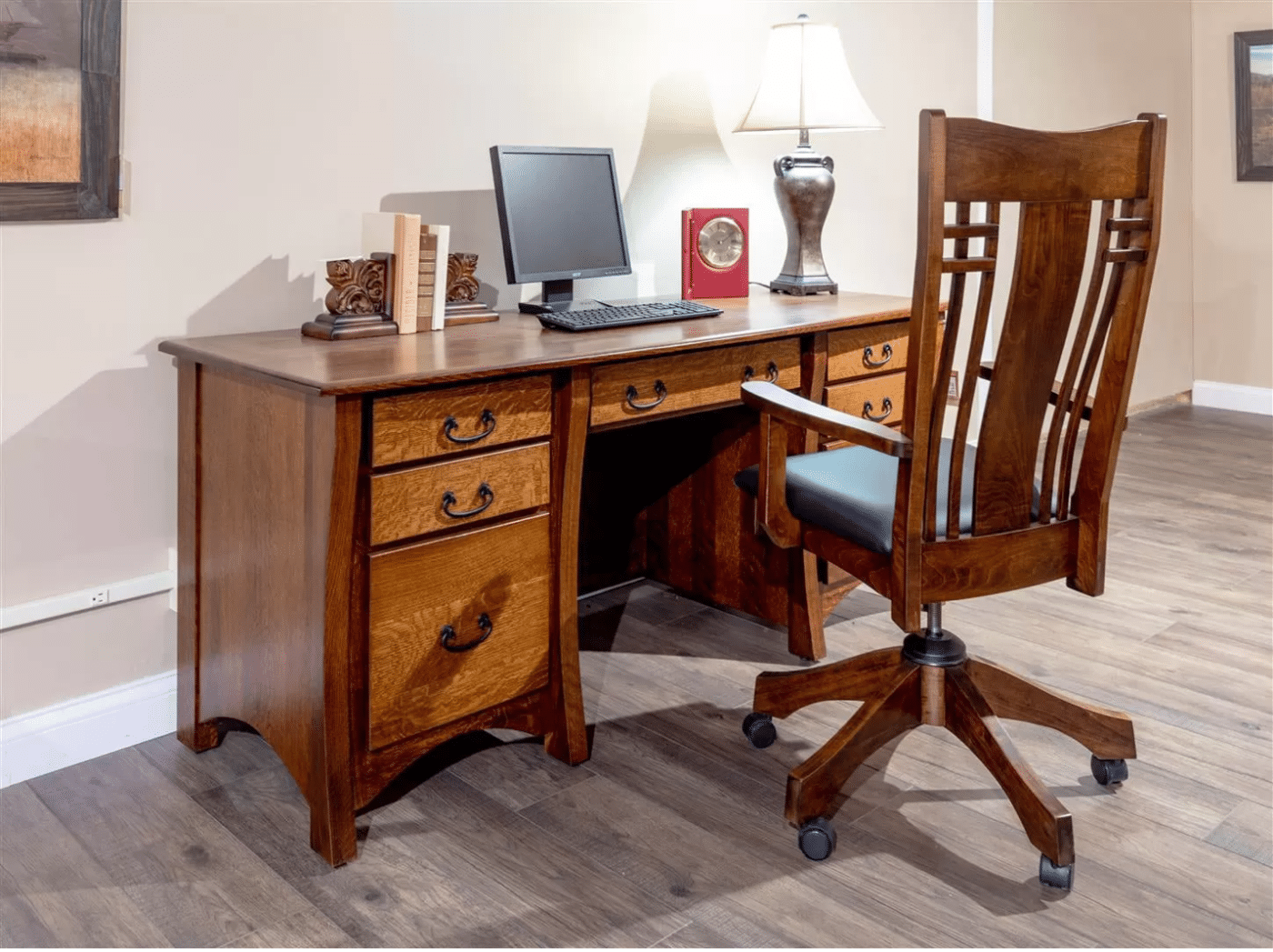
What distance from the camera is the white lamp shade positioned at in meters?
2.89

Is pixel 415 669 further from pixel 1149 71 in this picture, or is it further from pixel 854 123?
pixel 1149 71

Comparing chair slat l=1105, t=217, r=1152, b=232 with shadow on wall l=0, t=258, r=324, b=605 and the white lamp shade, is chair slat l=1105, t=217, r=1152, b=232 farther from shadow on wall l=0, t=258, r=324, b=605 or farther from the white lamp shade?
shadow on wall l=0, t=258, r=324, b=605

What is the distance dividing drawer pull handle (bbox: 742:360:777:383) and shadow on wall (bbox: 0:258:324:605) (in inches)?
37.0

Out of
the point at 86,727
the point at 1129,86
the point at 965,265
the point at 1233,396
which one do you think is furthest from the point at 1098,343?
the point at 1233,396

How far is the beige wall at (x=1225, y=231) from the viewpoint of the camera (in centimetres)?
525

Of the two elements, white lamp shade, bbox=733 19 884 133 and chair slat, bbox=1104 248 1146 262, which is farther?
white lamp shade, bbox=733 19 884 133

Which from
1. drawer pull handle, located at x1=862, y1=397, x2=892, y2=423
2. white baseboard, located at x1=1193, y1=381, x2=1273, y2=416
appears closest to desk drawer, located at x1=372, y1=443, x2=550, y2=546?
drawer pull handle, located at x1=862, y1=397, x2=892, y2=423

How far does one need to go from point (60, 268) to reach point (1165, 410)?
182 inches

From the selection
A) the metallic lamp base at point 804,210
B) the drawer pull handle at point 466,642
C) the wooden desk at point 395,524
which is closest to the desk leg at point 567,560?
the wooden desk at point 395,524

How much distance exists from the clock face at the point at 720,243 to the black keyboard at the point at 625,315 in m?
0.29

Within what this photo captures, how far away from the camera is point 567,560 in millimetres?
2160

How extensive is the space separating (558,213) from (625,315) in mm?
329

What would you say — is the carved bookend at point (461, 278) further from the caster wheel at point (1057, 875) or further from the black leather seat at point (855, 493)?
the caster wheel at point (1057, 875)

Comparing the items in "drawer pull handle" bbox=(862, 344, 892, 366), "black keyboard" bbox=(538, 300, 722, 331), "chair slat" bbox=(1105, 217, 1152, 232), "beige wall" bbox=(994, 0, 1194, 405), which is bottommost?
"drawer pull handle" bbox=(862, 344, 892, 366)
